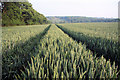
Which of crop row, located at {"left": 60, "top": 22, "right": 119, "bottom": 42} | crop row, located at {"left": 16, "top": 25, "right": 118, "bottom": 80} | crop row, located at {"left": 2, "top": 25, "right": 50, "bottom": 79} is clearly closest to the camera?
crop row, located at {"left": 16, "top": 25, "right": 118, "bottom": 80}

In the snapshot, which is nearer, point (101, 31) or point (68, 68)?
point (68, 68)

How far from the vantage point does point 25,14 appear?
115 ft

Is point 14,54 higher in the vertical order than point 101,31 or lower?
lower

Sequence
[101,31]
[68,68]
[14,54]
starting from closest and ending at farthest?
1. [68,68]
2. [14,54]
3. [101,31]

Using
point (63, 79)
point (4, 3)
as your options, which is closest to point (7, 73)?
point (63, 79)

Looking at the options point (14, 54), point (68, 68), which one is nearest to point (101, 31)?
point (14, 54)

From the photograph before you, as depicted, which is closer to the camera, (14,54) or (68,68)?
(68,68)

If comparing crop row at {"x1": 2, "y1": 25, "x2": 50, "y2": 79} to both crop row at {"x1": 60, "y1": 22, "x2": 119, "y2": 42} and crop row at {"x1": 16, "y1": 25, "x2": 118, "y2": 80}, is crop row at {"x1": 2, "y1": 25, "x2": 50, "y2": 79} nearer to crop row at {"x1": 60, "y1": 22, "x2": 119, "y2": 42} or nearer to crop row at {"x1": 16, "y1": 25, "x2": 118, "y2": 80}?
crop row at {"x1": 16, "y1": 25, "x2": 118, "y2": 80}

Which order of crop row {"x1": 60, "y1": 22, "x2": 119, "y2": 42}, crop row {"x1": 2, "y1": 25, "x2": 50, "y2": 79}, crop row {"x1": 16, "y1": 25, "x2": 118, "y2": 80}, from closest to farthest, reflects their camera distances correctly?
crop row {"x1": 16, "y1": 25, "x2": 118, "y2": 80}
crop row {"x1": 2, "y1": 25, "x2": 50, "y2": 79}
crop row {"x1": 60, "y1": 22, "x2": 119, "y2": 42}

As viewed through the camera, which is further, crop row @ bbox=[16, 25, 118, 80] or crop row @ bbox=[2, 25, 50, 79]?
crop row @ bbox=[2, 25, 50, 79]

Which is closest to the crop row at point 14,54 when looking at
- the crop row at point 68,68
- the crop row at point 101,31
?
the crop row at point 68,68

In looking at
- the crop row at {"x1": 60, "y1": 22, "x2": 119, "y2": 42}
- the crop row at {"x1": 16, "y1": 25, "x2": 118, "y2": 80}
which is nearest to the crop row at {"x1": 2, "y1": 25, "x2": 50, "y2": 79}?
the crop row at {"x1": 16, "y1": 25, "x2": 118, "y2": 80}

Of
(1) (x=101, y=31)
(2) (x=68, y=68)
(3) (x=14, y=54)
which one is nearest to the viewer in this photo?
(2) (x=68, y=68)

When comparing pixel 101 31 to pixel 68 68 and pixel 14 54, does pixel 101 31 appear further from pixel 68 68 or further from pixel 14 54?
pixel 68 68
